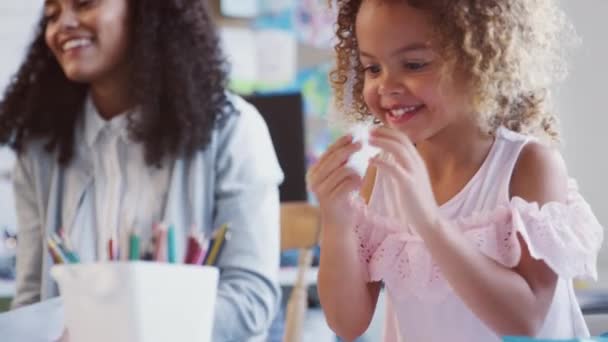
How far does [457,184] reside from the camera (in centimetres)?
71

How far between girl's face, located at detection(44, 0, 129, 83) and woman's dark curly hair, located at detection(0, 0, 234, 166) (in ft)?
0.06

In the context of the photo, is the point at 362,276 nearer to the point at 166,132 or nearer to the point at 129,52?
the point at 166,132

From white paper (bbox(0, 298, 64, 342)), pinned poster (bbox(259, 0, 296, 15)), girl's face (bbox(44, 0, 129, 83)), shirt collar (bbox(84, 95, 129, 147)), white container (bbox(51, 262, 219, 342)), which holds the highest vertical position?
pinned poster (bbox(259, 0, 296, 15))

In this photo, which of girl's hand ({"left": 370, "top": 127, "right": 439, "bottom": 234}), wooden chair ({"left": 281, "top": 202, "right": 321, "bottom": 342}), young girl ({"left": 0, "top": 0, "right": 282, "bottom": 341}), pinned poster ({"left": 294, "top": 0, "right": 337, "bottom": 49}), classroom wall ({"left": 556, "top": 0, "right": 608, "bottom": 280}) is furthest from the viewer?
pinned poster ({"left": 294, "top": 0, "right": 337, "bottom": 49})

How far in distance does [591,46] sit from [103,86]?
2.81 feet

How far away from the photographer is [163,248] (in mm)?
481

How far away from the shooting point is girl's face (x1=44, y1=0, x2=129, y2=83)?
3.02 ft

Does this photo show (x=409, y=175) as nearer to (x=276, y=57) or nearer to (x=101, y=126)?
(x=101, y=126)

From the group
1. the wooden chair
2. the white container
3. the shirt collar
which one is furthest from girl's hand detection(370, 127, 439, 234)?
the wooden chair

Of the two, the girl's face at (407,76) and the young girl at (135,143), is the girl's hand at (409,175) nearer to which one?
the girl's face at (407,76)

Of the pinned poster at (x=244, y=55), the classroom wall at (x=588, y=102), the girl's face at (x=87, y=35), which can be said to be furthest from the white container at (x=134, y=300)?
the pinned poster at (x=244, y=55)

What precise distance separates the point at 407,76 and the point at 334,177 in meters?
0.09

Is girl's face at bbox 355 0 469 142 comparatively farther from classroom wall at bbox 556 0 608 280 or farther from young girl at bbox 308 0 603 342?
classroom wall at bbox 556 0 608 280

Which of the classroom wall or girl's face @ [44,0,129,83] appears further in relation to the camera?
the classroom wall
